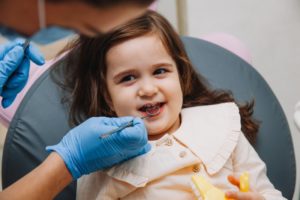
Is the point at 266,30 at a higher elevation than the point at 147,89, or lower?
lower

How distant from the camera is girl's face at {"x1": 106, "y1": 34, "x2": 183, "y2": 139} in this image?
127 centimetres

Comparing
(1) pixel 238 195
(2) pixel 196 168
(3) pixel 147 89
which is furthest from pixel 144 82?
(1) pixel 238 195

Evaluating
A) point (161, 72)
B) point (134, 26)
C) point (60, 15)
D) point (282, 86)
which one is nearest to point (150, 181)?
point (161, 72)

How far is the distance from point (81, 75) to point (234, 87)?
531 mm

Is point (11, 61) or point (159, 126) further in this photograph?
point (11, 61)

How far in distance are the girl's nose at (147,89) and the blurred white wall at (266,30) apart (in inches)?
37.1

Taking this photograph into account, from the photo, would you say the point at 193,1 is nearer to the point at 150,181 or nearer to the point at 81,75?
the point at 81,75

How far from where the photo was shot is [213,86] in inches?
64.6

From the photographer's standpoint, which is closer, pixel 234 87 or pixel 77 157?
pixel 77 157

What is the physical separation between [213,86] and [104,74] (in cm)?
44

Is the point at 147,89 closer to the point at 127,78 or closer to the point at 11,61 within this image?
the point at 127,78

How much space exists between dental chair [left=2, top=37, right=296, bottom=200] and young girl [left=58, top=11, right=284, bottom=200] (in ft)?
0.67

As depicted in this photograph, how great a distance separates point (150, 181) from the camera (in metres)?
1.26

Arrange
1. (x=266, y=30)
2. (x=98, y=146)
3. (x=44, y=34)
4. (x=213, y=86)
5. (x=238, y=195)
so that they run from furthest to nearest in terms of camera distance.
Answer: (x=266, y=30) → (x=213, y=86) → (x=98, y=146) → (x=238, y=195) → (x=44, y=34)
